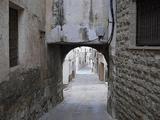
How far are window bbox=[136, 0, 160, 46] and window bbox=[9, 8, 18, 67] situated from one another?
266cm

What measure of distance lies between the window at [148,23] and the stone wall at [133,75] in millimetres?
186

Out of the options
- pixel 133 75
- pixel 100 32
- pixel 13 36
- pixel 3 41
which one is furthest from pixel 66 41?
pixel 3 41

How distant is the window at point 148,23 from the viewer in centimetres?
554

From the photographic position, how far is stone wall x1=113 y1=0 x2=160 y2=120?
5.21 metres

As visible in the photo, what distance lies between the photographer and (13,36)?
22.8 ft

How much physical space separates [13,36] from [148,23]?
9.57 feet

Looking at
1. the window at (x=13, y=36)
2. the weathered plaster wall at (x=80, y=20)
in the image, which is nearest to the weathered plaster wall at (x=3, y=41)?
the window at (x=13, y=36)

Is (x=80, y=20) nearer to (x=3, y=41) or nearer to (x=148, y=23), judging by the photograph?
(x=148, y=23)

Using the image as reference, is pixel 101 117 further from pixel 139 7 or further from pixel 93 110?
pixel 139 7

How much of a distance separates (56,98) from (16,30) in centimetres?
572

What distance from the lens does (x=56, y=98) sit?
12422mm

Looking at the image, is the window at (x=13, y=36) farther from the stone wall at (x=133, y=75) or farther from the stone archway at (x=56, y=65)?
the stone archway at (x=56, y=65)

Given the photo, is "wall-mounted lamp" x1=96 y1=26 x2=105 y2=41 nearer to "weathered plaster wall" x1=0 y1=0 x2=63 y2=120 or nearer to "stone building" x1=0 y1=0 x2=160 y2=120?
"stone building" x1=0 y1=0 x2=160 y2=120

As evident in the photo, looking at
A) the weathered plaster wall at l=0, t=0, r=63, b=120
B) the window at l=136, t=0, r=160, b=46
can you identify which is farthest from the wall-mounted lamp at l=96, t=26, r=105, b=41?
the window at l=136, t=0, r=160, b=46
